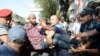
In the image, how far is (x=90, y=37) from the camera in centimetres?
655

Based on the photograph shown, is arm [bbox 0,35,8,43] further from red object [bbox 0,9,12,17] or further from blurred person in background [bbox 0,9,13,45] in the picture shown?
red object [bbox 0,9,12,17]

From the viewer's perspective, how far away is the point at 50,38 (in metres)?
10.6

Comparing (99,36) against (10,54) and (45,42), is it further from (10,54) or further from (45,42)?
(45,42)

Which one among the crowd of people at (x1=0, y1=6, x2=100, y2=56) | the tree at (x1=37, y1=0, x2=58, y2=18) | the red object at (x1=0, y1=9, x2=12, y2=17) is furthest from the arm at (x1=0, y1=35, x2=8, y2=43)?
the tree at (x1=37, y1=0, x2=58, y2=18)

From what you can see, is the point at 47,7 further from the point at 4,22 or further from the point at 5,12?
the point at 5,12

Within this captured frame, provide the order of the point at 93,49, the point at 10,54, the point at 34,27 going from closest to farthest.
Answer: the point at 10,54, the point at 93,49, the point at 34,27

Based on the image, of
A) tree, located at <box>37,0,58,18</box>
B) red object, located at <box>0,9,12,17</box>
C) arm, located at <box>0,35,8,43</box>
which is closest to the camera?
arm, located at <box>0,35,8,43</box>

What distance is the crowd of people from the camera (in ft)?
20.2

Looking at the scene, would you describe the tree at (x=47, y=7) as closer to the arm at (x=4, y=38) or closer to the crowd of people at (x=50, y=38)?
the crowd of people at (x=50, y=38)

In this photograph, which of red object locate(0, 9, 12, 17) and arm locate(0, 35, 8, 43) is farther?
red object locate(0, 9, 12, 17)

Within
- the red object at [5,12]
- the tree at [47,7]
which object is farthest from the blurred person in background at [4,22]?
the tree at [47,7]

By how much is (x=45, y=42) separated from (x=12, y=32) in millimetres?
4880

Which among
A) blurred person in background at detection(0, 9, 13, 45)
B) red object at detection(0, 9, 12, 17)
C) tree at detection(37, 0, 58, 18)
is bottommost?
tree at detection(37, 0, 58, 18)

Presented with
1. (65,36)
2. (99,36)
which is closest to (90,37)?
(99,36)
